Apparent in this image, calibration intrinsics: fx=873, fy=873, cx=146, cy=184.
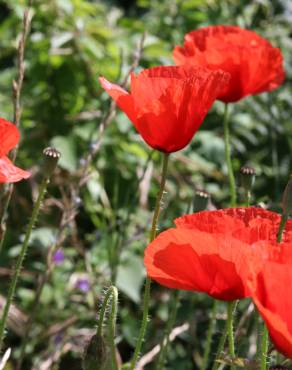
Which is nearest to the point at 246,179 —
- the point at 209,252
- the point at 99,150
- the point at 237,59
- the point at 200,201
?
the point at 200,201

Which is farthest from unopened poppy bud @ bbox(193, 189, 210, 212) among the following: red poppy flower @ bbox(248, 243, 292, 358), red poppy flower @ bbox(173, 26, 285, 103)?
red poppy flower @ bbox(248, 243, 292, 358)

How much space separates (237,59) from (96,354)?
0.64 m

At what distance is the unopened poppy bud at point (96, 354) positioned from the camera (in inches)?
37.3

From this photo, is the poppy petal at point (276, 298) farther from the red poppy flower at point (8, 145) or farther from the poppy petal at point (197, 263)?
the red poppy flower at point (8, 145)

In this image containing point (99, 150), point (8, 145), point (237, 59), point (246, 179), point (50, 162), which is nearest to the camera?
point (8, 145)

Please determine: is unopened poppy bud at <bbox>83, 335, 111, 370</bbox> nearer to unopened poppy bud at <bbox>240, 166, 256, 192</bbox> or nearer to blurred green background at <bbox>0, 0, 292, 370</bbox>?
unopened poppy bud at <bbox>240, 166, 256, 192</bbox>

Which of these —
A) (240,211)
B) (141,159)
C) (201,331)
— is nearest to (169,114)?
(240,211)

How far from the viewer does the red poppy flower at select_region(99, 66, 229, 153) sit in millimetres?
1038

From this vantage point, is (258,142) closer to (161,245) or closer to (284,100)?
(284,100)

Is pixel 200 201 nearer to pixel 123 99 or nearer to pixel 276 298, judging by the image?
pixel 123 99

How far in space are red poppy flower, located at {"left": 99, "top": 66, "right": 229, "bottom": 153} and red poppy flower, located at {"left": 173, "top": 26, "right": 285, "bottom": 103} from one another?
1.03 ft

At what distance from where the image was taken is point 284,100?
273 cm

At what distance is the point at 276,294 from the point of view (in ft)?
2.54

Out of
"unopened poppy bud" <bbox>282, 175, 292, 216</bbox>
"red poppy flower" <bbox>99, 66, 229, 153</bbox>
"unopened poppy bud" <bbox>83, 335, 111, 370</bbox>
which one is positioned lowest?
"unopened poppy bud" <bbox>83, 335, 111, 370</bbox>
